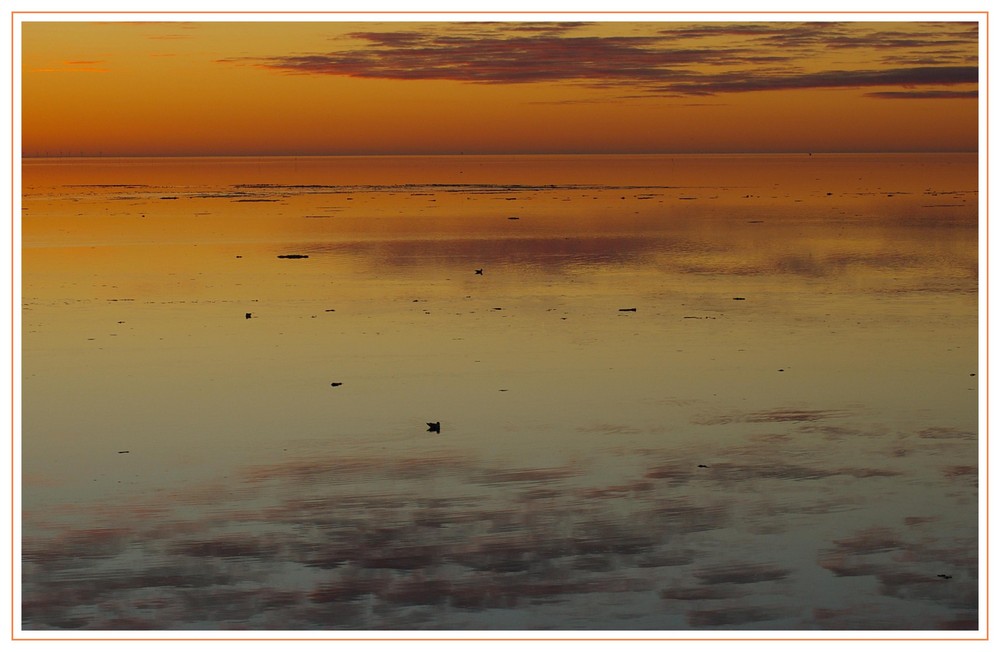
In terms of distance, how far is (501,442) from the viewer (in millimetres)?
6957

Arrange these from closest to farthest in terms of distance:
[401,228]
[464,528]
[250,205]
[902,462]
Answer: [464,528] → [902,462] → [401,228] → [250,205]

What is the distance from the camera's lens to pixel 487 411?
24.7 ft

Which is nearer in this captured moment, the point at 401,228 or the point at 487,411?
the point at 487,411

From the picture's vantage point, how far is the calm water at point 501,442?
5312mm

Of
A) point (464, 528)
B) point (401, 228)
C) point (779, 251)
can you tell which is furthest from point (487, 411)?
point (401, 228)

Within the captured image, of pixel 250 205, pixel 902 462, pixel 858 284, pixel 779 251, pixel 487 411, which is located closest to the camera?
pixel 902 462

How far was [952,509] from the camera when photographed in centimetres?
613

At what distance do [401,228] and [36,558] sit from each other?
1261 cm

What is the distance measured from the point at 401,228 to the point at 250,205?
18.6ft

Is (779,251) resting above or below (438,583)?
above

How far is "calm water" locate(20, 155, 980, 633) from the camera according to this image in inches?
209
